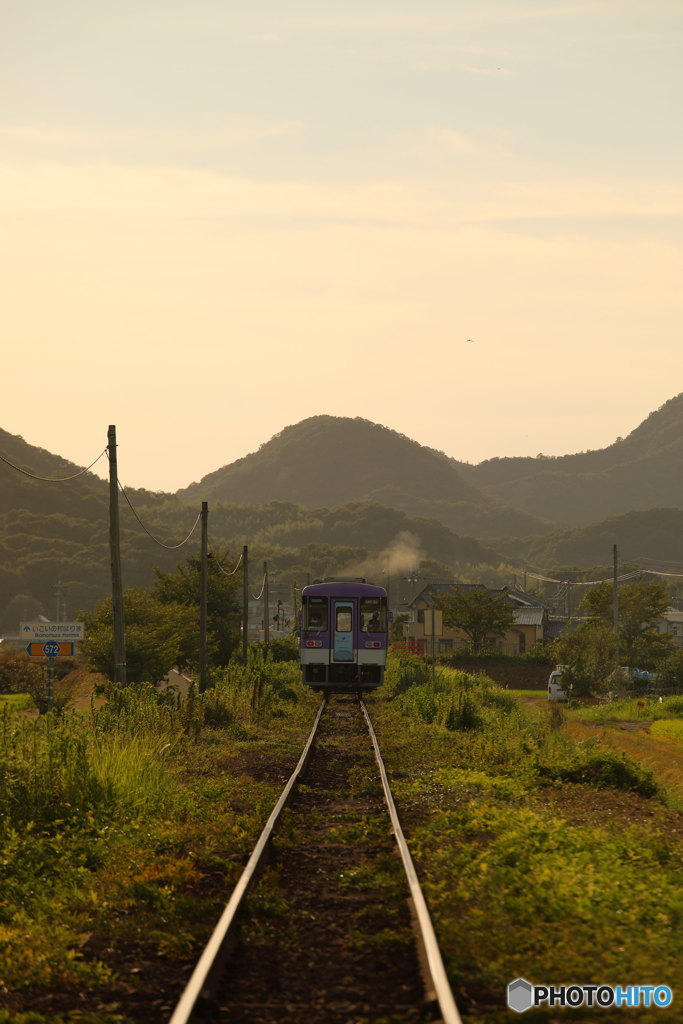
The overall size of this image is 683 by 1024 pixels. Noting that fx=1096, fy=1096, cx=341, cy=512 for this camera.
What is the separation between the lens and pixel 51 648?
19.6 metres

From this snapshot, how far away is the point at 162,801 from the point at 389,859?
11.5 ft

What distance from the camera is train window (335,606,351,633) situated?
30828 millimetres

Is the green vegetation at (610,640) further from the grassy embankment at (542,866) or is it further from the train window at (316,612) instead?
the grassy embankment at (542,866)

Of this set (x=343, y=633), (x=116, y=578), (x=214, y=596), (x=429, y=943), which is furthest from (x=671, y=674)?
(x=429, y=943)

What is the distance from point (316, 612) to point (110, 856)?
21.3 metres

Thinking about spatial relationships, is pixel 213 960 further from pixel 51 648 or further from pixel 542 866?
pixel 51 648

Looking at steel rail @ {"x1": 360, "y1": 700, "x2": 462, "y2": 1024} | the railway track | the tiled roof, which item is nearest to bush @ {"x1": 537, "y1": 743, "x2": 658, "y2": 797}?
the railway track

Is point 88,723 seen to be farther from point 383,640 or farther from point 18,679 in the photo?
point 18,679

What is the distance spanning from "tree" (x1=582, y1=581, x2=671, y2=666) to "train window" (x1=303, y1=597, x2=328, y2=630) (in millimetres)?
36756

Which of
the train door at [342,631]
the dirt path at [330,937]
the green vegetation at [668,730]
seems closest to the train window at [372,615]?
the train door at [342,631]

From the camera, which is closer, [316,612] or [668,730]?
[316,612]

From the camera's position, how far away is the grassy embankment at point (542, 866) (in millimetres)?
6590

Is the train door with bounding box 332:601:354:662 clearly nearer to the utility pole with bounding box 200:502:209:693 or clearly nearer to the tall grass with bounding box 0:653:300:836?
the utility pole with bounding box 200:502:209:693

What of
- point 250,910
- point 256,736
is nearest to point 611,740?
point 256,736
